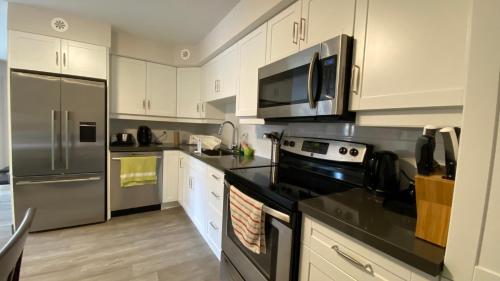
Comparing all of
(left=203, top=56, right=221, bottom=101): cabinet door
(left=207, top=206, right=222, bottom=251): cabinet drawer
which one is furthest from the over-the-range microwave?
(left=203, top=56, right=221, bottom=101): cabinet door

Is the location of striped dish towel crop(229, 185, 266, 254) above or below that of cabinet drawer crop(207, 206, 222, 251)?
above

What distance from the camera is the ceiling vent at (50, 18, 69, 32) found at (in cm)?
229

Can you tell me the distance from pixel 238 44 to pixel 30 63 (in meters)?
2.09

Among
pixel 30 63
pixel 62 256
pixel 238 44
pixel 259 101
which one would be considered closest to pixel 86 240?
pixel 62 256

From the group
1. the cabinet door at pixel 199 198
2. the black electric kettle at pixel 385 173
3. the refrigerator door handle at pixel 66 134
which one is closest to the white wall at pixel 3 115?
the refrigerator door handle at pixel 66 134

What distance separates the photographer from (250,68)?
1.98 metres

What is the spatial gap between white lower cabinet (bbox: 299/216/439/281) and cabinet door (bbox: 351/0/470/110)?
58 cm

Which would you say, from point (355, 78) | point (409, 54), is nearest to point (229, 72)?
point (355, 78)

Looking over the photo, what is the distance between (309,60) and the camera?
126 centimetres

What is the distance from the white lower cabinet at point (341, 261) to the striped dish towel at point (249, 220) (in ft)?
0.85

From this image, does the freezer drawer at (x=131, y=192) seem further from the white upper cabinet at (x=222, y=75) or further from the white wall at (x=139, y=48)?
the white wall at (x=139, y=48)

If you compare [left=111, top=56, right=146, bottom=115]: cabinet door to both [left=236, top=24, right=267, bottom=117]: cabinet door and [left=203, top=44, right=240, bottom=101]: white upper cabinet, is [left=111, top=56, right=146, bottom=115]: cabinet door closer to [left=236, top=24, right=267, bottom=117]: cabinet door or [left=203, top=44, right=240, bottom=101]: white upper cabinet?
[left=203, top=44, right=240, bottom=101]: white upper cabinet

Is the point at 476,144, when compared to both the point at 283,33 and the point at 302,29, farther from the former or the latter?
the point at 283,33

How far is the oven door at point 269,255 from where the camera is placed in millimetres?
1050
